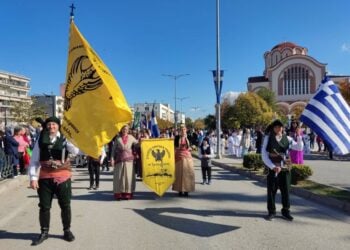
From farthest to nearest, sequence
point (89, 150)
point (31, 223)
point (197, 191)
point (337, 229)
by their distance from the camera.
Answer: point (197, 191) < point (31, 223) < point (337, 229) < point (89, 150)

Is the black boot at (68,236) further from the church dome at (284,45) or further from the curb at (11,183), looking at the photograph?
the church dome at (284,45)

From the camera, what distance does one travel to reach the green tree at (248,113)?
82.9m

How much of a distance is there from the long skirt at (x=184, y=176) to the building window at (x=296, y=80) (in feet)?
340

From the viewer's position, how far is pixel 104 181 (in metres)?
15.5

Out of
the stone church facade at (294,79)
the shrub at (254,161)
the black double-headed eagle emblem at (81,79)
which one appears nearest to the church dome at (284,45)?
the stone church facade at (294,79)

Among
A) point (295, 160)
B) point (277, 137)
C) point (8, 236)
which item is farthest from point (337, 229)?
point (295, 160)

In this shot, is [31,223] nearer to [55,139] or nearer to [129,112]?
[55,139]

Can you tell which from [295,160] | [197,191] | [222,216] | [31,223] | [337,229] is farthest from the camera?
[295,160]

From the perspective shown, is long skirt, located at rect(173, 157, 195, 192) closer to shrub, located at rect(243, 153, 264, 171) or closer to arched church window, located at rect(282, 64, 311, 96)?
shrub, located at rect(243, 153, 264, 171)

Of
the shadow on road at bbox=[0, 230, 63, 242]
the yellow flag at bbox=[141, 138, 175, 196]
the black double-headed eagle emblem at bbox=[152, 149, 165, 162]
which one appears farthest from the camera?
the black double-headed eagle emblem at bbox=[152, 149, 165, 162]

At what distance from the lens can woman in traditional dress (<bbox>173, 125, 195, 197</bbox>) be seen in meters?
11.8

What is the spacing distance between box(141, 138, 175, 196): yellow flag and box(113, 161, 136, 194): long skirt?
1.10 ft

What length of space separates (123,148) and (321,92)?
4.95m

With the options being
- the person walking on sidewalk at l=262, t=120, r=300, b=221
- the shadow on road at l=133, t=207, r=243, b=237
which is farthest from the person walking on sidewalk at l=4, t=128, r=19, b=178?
the person walking on sidewalk at l=262, t=120, r=300, b=221
